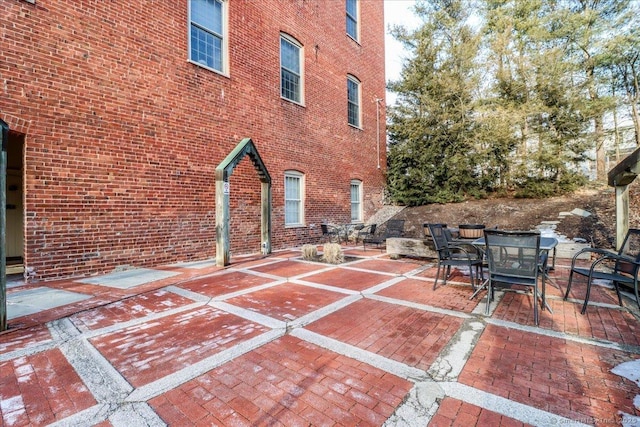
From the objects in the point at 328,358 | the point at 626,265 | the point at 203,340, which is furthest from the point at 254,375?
the point at 626,265

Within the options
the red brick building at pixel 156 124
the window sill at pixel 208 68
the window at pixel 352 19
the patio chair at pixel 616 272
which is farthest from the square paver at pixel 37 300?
the window at pixel 352 19

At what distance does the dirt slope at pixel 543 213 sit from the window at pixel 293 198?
455cm

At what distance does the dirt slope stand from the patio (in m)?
5.22

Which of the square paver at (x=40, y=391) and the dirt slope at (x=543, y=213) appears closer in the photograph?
the square paver at (x=40, y=391)

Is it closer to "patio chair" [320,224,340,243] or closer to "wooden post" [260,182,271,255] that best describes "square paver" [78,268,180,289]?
"wooden post" [260,182,271,255]

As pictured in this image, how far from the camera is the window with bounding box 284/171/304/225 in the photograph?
9641 millimetres

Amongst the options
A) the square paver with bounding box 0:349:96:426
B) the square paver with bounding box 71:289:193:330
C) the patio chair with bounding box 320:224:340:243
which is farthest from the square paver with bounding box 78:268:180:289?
the patio chair with bounding box 320:224:340:243

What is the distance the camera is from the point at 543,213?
33.0ft

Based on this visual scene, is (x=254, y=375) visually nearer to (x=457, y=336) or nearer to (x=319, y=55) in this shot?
(x=457, y=336)

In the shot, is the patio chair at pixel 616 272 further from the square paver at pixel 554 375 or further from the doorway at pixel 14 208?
the doorway at pixel 14 208

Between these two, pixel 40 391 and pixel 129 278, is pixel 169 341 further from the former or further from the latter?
pixel 129 278

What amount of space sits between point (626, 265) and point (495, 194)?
357 inches

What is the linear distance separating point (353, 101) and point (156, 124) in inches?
340

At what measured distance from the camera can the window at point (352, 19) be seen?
492 inches
